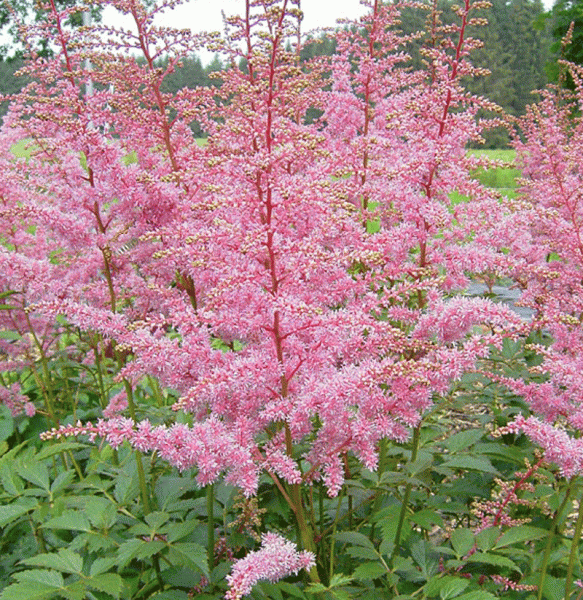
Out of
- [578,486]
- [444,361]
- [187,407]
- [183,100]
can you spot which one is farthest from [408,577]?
[183,100]

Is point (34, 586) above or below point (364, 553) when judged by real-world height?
above

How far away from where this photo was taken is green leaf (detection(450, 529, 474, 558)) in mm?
2229

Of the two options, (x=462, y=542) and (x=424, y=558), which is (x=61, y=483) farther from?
(x=462, y=542)

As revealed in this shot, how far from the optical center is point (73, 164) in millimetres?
2840

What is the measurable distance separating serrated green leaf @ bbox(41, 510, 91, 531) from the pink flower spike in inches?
24.7

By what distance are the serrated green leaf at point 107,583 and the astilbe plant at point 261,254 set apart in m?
0.39

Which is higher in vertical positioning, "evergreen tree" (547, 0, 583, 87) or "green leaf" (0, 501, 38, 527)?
"evergreen tree" (547, 0, 583, 87)

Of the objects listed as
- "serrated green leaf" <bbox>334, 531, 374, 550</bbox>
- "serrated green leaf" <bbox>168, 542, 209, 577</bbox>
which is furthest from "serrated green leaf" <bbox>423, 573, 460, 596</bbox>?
"serrated green leaf" <bbox>168, 542, 209, 577</bbox>

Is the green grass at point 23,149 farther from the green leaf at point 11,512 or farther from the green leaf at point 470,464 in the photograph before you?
the green leaf at point 470,464

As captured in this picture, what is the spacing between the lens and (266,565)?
68.4 inches

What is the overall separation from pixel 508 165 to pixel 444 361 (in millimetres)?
990

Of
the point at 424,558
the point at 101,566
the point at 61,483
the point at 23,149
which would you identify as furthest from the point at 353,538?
the point at 23,149

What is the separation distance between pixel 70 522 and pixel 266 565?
30.9 inches

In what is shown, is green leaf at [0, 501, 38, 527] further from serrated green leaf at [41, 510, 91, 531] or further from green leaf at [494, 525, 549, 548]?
green leaf at [494, 525, 549, 548]
